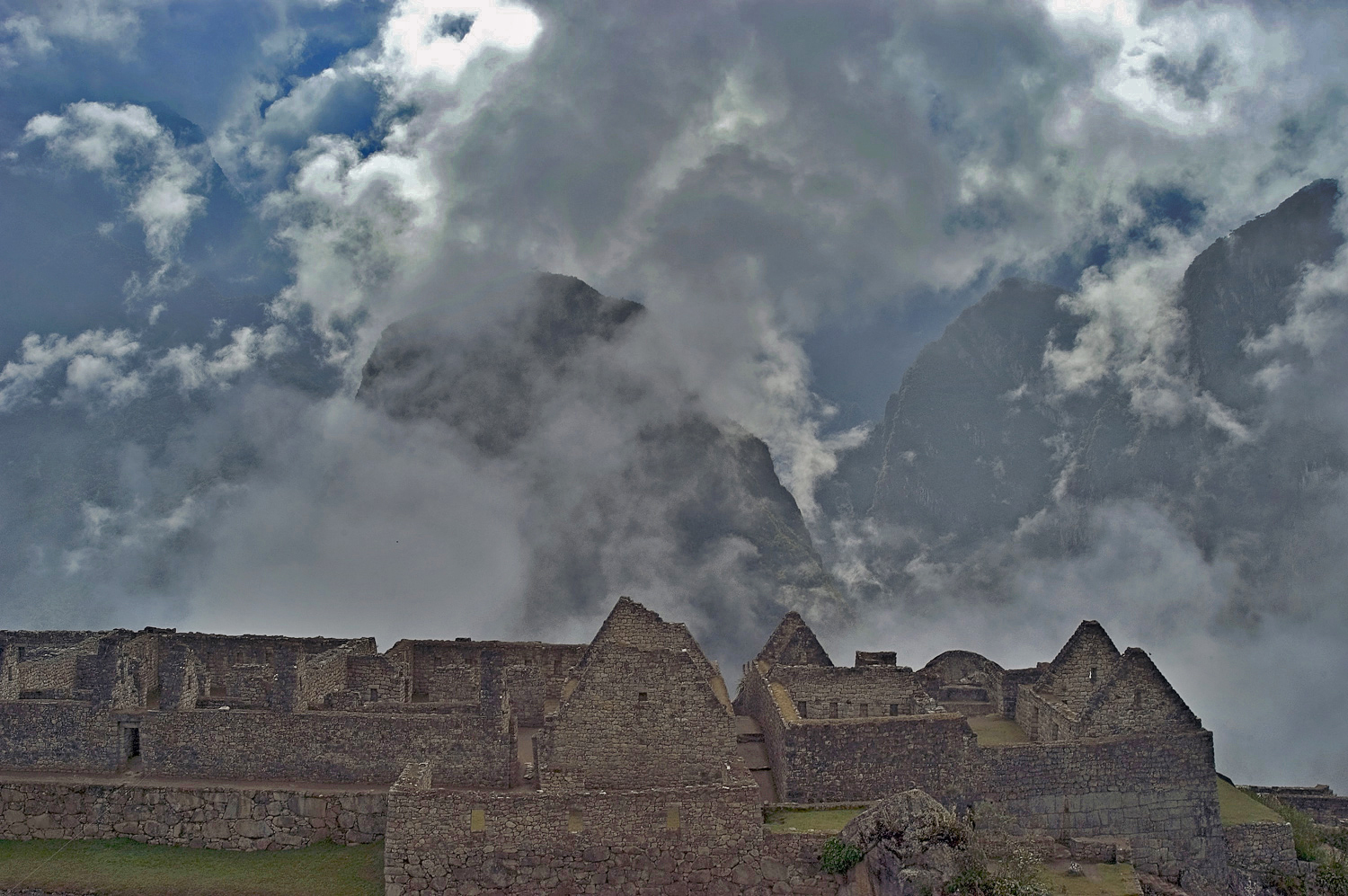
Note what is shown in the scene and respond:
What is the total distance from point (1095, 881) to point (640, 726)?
10.6m

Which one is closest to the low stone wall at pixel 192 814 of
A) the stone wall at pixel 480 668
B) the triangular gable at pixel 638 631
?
the stone wall at pixel 480 668

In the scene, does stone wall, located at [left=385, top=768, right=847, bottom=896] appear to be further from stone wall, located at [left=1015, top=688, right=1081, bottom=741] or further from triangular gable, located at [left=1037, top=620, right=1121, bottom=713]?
triangular gable, located at [left=1037, top=620, right=1121, bottom=713]

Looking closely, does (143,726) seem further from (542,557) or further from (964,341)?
(964,341)

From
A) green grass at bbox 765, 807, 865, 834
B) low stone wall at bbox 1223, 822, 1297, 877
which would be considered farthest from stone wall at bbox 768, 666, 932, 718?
low stone wall at bbox 1223, 822, 1297, 877

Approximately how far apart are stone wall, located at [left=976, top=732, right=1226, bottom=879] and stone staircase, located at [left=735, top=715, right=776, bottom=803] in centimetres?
508

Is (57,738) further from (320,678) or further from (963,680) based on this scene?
(963,680)

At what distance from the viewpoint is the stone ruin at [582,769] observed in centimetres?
1975

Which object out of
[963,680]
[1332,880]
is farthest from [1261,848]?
[963,680]

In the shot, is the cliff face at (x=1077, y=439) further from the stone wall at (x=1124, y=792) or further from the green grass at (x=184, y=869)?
the green grass at (x=184, y=869)

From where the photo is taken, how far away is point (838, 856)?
65.4 feet

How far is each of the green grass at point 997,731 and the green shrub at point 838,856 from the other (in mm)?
7195

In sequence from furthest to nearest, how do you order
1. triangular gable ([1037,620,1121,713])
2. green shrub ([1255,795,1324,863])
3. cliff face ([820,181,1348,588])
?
cliff face ([820,181,1348,588]), triangular gable ([1037,620,1121,713]), green shrub ([1255,795,1324,863])

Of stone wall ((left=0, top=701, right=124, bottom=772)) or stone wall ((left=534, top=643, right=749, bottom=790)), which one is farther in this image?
stone wall ((left=0, top=701, right=124, bottom=772))

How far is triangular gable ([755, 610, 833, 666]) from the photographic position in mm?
30875
